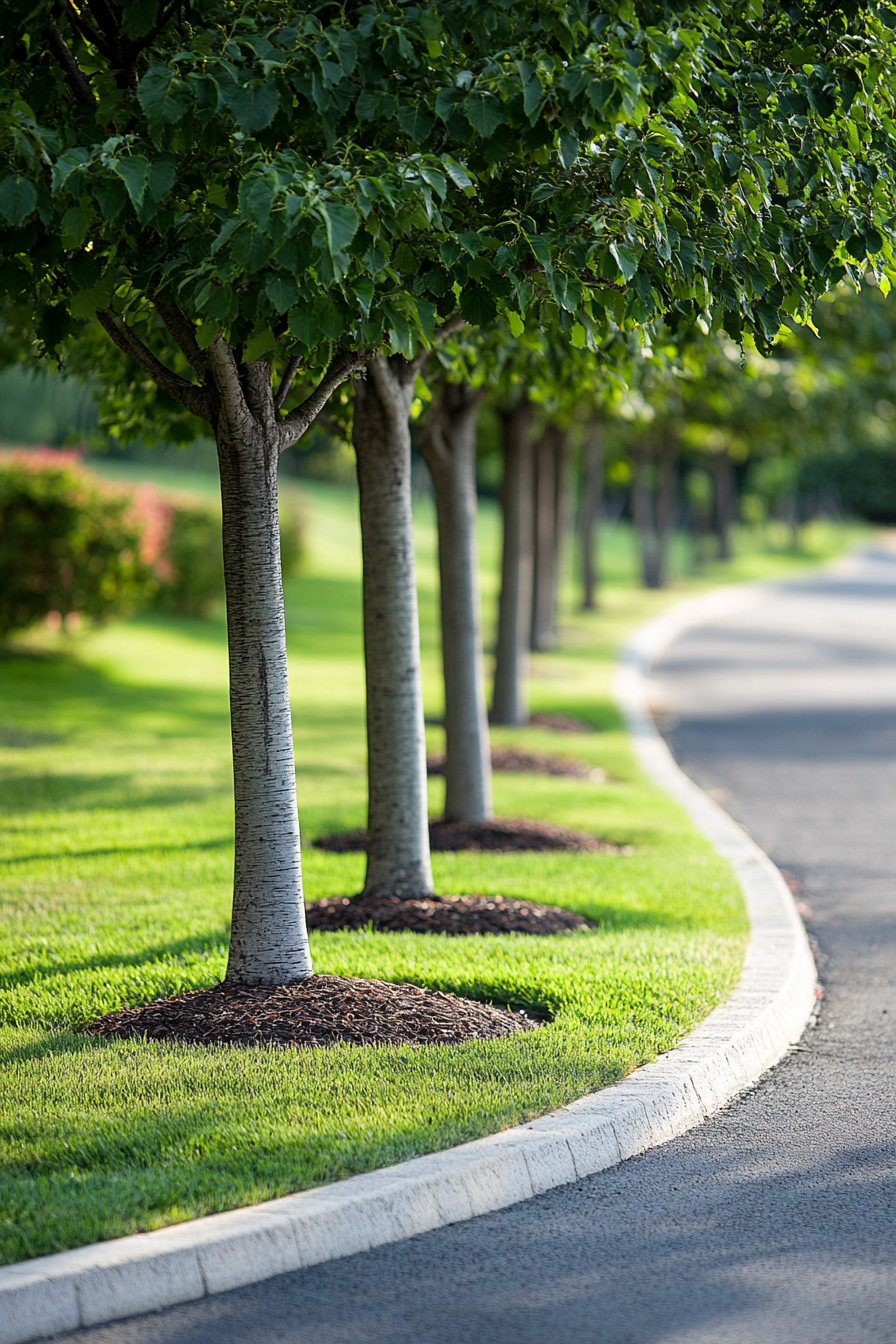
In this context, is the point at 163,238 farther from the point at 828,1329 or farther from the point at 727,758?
the point at 727,758

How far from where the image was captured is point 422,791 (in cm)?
741

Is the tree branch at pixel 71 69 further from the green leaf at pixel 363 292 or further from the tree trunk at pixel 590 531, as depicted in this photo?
the tree trunk at pixel 590 531

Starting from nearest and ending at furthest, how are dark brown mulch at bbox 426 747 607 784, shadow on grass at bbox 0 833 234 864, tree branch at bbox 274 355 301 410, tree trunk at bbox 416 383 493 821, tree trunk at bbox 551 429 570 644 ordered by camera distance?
1. tree branch at bbox 274 355 301 410
2. shadow on grass at bbox 0 833 234 864
3. tree trunk at bbox 416 383 493 821
4. dark brown mulch at bbox 426 747 607 784
5. tree trunk at bbox 551 429 570 644

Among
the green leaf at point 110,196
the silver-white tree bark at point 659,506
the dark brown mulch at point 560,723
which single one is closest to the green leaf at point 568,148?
the green leaf at point 110,196

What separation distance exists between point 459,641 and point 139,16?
549 centimetres

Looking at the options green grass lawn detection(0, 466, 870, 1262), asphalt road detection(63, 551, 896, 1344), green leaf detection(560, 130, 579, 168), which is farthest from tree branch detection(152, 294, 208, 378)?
asphalt road detection(63, 551, 896, 1344)

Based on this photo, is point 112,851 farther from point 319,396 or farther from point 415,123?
point 415,123

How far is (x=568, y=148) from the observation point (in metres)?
4.62

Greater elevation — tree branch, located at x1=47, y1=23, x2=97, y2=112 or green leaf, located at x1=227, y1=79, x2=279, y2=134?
tree branch, located at x1=47, y1=23, x2=97, y2=112

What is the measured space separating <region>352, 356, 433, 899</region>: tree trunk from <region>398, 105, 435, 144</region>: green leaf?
260 cm

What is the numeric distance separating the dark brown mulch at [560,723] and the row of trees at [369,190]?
9721 mm

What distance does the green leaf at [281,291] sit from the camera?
166 inches

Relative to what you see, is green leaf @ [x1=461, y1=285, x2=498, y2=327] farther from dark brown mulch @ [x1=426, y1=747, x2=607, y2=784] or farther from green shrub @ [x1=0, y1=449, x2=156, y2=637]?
green shrub @ [x1=0, y1=449, x2=156, y2=637]

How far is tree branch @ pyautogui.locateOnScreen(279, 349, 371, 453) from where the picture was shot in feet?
18.4
